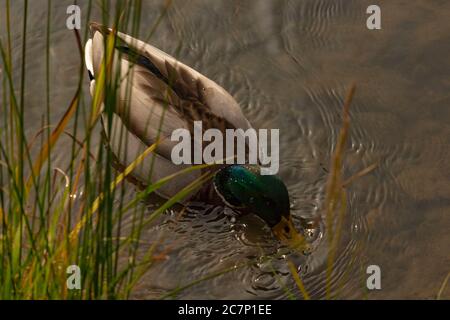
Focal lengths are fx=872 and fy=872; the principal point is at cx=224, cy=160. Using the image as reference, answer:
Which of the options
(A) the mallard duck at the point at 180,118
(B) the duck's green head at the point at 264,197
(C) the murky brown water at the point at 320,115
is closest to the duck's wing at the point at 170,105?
(A) the mallard duck at the point at 180,118

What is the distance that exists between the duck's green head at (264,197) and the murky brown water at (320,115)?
0.13 meters

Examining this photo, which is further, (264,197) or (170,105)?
(170,105)

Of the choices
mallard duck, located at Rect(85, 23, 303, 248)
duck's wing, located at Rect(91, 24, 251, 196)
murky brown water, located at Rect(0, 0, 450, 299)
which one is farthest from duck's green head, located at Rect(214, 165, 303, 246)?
duck's wing, located at Rect(91, 24, 251, 196)

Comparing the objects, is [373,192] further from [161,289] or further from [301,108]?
[161,289]

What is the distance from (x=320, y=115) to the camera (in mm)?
6152

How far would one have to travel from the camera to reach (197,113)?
18.2ft

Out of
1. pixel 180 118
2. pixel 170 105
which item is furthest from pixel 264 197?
pixel 170 105

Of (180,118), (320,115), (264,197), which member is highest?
(320,115)

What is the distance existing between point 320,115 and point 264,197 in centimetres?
107

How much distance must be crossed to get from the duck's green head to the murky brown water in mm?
131

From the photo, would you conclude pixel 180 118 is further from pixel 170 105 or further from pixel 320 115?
pixel 320 115

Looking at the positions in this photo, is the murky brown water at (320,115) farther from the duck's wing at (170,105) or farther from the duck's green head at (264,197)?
the duck's wing at (170,105)

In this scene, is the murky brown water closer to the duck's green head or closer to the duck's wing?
the duck's green head
